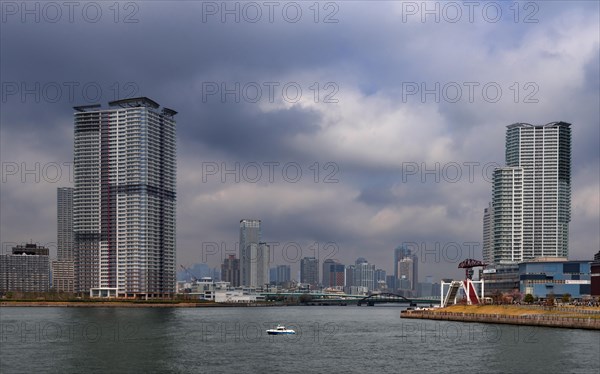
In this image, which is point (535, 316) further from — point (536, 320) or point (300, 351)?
point (300, 351)

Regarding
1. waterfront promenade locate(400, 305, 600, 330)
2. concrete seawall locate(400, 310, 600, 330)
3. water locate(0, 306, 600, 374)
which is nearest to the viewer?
water locate(0, 306, 600, 374)

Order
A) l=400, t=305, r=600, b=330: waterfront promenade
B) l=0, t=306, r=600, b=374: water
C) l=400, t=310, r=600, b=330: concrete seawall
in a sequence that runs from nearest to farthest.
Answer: l=0, t=306, r=600, b=374: water < l=400, t=310, r=600, b=330: concrete seawall < l=400, t=305, r=600, b=330: waterfront promenade

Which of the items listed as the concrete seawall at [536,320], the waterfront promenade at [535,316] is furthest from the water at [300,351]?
the waterfront promenade at [535,316]

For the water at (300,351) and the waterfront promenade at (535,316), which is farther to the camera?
the waterfront promenade at (535,316)

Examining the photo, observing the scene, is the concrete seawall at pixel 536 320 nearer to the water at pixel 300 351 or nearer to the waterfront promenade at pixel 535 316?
the waterfront promenade at pixel 535 316

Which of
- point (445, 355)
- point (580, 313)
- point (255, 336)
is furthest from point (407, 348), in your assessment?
point (580, 313)

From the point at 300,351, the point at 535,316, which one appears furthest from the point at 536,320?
the point at 300,351

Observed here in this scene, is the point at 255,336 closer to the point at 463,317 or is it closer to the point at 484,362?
the point at 484,362

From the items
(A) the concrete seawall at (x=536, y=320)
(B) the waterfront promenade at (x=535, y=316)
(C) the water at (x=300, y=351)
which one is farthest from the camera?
(B) the waterfront promenade at (x=535, y=316)

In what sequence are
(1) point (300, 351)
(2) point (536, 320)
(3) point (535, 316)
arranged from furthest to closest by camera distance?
(3) point (535, 316) < (2) point (536, 320) < (1) point (300, 351)

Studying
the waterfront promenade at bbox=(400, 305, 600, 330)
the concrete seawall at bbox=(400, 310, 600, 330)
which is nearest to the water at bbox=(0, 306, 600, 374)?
the concrete seawall at bbox=(400, 310, 600, 330)

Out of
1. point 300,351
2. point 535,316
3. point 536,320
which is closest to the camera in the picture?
point 300,351

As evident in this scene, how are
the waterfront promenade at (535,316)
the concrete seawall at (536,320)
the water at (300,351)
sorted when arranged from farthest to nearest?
the waterfront promenade at (535,316), the concrete seawall at (536,320), the water at (300,351)

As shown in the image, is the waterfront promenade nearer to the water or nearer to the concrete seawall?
the concrete seawall
